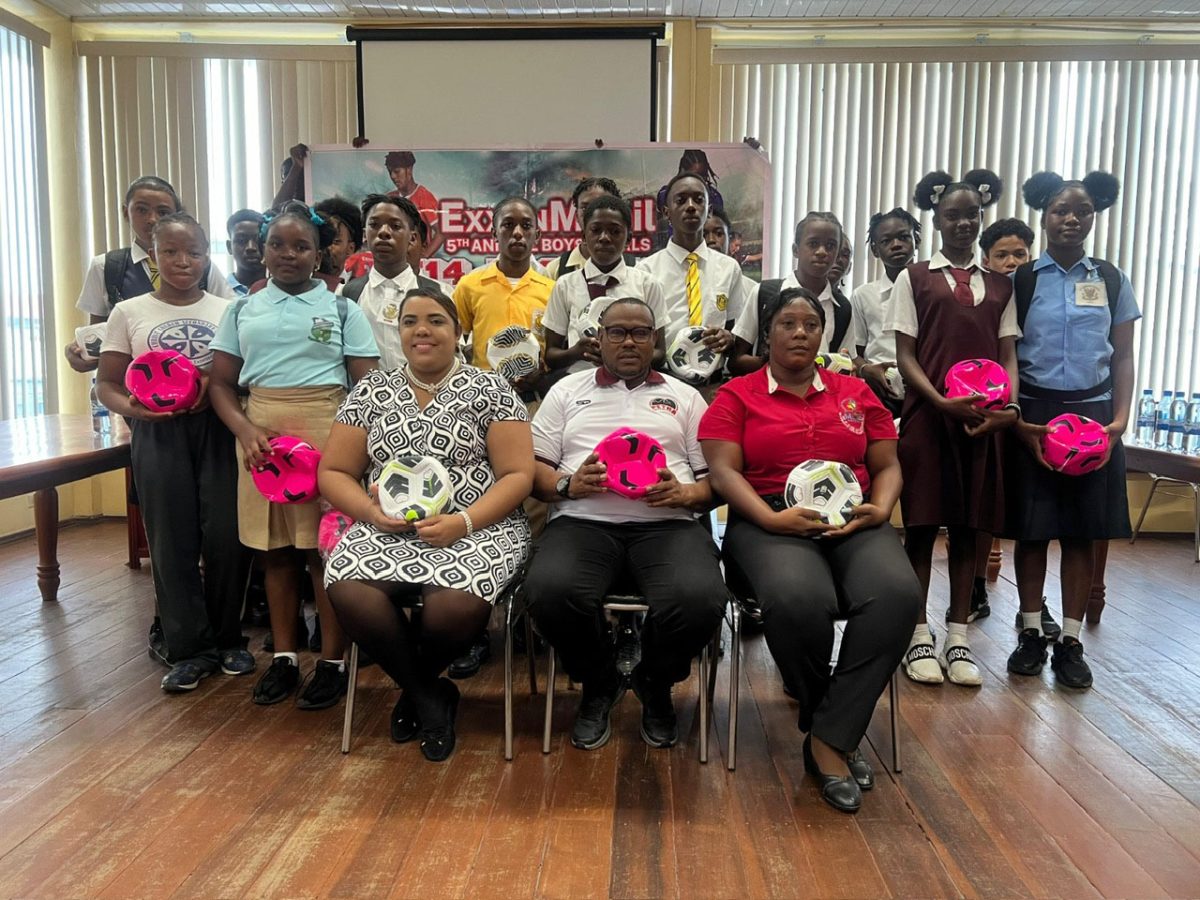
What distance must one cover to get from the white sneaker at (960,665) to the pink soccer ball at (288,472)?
90.5 inches

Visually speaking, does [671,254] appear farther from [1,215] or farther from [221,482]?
[1,215]

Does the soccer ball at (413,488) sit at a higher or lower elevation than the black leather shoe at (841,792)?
higher

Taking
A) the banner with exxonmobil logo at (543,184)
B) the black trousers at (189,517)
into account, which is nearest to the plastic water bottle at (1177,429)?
the banner with exxonmobil logo at (543,184)

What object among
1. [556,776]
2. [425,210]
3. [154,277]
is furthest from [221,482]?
[425,210]

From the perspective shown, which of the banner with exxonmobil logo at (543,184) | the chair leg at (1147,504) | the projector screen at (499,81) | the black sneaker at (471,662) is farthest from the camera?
the chair leg at (1147,504)

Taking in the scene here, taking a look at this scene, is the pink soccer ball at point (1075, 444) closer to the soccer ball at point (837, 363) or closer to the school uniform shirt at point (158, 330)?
the soccer ball at point (837, 363)

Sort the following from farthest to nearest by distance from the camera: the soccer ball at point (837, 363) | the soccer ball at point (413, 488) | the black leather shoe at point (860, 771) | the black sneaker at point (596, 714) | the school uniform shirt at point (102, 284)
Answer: the school uniform shirt at point (102, 284) < the soccer ball at point (837, 363) < the black sneaker at point (596, 714) < the soccer ball at point (413, 488) < the black leather shoe at point (860, 771)

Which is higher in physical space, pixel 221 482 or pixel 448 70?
pixel 448 70

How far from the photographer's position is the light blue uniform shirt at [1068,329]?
9.54 feet

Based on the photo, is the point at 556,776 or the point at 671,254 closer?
the point at 556,776

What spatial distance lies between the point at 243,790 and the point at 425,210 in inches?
141

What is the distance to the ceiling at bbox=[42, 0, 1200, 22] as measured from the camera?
17.1ft

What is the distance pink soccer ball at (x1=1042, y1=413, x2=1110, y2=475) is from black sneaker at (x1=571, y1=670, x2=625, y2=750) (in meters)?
1.66

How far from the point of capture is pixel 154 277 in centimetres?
331
